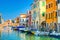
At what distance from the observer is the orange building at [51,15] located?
15.3 m

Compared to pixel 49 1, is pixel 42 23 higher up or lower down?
lower down

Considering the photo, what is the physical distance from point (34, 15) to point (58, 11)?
7420 millimetres

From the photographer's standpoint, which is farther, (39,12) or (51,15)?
(39,12)

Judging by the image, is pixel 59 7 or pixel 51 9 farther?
pixel 51 9

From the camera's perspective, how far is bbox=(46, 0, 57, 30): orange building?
15.3 m

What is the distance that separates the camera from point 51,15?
52.6ft

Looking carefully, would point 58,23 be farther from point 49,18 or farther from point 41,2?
point 41,2

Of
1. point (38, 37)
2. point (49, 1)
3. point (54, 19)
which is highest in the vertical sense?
point (49, 1)

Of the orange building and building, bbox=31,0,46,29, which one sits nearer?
the orange building

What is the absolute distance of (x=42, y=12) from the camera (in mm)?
19328

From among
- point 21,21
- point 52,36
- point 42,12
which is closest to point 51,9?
point 42,12

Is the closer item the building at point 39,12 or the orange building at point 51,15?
the orange building at point 51,15

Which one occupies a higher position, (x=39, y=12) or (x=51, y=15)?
(x=39, y=12)

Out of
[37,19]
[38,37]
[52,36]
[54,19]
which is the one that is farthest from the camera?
[37,19]
